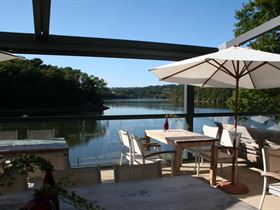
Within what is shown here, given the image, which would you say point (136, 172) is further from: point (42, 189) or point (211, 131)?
point (211, 131)

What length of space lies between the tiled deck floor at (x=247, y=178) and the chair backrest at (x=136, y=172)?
1857mm

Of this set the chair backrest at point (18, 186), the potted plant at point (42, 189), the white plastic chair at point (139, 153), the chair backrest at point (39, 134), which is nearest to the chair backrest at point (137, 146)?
the white plastic chair at point (139, 153)

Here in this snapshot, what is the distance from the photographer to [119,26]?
7.62 m

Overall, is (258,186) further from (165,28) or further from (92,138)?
(165,28)

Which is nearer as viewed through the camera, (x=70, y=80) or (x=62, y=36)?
(x=62, y=36)

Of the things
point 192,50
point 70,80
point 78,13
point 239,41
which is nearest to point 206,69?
point 192,50

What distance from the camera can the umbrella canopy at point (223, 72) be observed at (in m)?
4.37

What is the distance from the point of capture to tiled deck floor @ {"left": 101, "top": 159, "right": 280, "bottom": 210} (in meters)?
3.93

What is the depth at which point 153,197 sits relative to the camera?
6.52 ft

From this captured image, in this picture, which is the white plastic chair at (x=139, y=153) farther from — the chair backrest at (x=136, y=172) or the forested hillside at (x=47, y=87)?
the chair backrest at (x=136, y=172)

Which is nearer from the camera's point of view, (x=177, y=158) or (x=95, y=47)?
(x=177, y=158)

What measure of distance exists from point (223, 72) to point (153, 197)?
338 cm

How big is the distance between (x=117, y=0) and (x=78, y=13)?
784mm

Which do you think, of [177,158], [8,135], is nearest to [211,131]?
[177,158]
